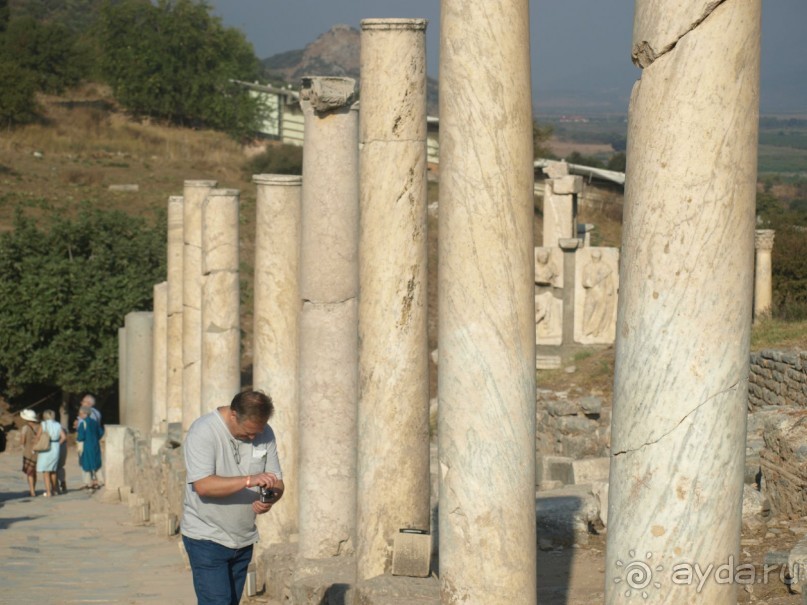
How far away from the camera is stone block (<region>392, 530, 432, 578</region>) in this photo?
805 centimetres

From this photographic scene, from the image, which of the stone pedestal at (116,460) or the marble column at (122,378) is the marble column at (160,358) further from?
the marble column at (122,378)

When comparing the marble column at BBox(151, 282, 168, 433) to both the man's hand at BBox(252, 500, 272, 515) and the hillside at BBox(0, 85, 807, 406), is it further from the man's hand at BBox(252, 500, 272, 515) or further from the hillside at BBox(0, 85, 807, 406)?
the hillside at BBox(0, 85, 807, 406)

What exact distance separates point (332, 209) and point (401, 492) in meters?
2.50

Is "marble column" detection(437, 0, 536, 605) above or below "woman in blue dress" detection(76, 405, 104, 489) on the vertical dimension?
above

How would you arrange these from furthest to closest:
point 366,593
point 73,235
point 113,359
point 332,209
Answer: point 73,235 < point 113,359 < point 332,209 < point 366,593

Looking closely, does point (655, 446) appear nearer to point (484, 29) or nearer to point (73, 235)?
point (484, 29)

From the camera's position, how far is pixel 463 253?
6633 millimetres

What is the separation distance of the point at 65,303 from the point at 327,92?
20810 millimetres

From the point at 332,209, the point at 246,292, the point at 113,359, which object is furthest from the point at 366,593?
the point at 246,292

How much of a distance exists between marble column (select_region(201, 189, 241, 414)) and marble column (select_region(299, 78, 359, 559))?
14.6 ft

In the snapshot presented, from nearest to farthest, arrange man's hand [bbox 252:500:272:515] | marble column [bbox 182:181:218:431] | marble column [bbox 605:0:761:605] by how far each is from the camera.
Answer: marble column [bbox 605:0:761:605] < man's hand [bbox 252:500:272:515] < marble column [bbox 182:181:218:431]

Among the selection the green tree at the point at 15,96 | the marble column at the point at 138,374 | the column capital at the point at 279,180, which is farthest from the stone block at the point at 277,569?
the green tree at the point at 15,96

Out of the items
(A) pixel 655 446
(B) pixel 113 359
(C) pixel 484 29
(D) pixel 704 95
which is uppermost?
(C) pixel 484 29

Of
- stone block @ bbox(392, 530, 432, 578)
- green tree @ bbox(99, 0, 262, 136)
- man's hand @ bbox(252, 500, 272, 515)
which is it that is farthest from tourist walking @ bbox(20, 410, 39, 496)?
green tree @ bbox(99, 0, 262, 136)
